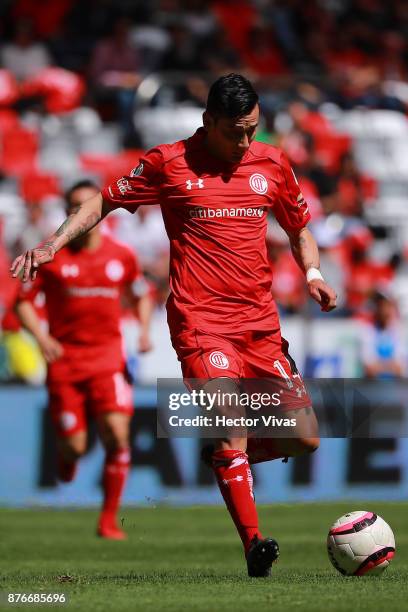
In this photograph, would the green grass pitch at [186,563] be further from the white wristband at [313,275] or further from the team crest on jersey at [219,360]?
the white wristband at [313,275]

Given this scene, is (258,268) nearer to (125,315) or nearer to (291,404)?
(291,404)

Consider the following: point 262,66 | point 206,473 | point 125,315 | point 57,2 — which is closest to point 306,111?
point 262,66

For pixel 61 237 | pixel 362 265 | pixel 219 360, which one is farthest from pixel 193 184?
pixel 362 265

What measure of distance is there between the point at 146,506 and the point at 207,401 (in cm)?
575

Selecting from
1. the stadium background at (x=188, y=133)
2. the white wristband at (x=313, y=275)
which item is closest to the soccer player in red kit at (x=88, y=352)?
the stadium background at (x=188, y=133)

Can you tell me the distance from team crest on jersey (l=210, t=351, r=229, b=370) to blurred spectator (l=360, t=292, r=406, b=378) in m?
6.73

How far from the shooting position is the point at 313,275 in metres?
6.67

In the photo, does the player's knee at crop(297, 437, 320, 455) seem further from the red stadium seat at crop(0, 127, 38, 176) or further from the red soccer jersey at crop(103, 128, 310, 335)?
the red stadium seat at crop(0, 127, 38, 176)

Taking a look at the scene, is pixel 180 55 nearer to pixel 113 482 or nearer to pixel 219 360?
pixel 113 482

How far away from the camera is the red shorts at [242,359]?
6.38 meters

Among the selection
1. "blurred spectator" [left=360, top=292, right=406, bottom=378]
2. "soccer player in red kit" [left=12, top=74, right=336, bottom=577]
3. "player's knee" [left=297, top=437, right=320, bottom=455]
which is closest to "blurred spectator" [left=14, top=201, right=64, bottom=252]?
"blurred spectator" [left=360, top=292, right=406, bottom=378]

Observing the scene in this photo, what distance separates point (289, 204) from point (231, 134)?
639 mm

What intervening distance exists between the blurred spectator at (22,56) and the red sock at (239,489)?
11570 millimetres

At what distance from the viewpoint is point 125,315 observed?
43.5 ft
